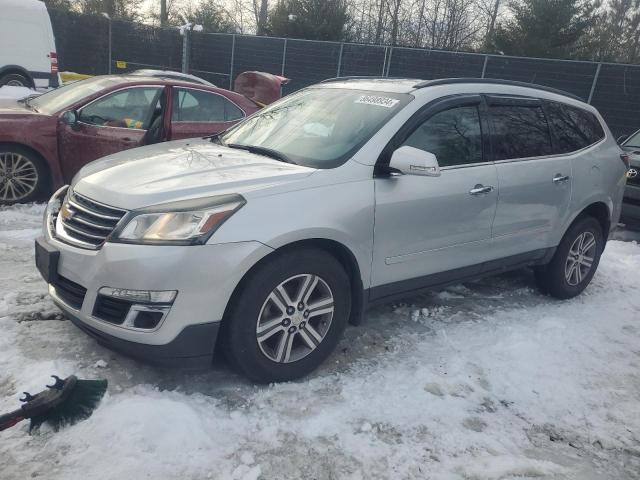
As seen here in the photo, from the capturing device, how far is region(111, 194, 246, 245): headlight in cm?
268

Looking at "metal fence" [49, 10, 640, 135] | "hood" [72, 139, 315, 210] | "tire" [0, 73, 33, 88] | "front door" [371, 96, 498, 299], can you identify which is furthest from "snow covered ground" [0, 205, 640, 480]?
"metal fence" [49, 10, 640, 135]

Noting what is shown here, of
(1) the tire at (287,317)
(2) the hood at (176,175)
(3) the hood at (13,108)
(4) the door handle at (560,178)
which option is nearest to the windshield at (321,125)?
(2) the hood at (176,175)

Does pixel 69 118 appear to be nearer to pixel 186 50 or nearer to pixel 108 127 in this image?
pixel 108 127

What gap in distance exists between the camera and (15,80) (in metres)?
12.5

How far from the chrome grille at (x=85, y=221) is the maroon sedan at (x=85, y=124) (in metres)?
2.99

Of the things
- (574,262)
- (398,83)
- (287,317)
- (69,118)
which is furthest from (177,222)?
(69,118)

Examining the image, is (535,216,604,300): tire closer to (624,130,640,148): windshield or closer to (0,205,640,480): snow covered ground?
(0,205,640,480): snow covered ground

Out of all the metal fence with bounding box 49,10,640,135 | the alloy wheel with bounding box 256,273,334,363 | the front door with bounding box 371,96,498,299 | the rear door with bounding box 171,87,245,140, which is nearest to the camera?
the alloy wheel with bounding box 256,273,334,363

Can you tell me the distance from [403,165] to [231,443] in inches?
70.1

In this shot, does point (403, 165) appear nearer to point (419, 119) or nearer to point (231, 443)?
point (419, 119)

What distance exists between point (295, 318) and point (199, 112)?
4.26 meters

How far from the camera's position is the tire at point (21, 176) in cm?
566

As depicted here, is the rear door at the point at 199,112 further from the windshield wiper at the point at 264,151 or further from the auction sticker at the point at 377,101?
the auction sticker at the point at 377,101

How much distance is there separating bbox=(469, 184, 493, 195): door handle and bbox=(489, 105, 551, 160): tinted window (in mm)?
288
